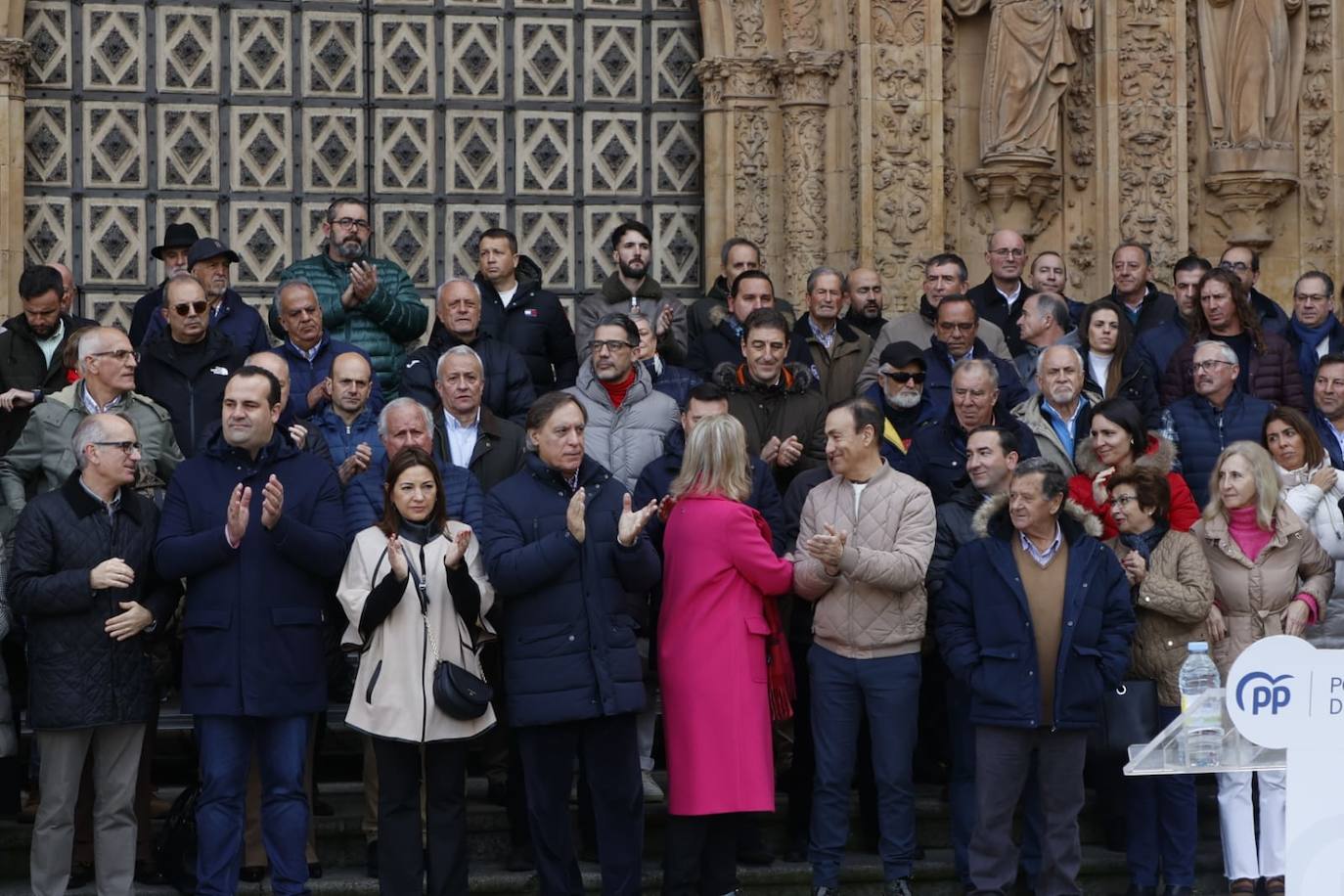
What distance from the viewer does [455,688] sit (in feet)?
27.5

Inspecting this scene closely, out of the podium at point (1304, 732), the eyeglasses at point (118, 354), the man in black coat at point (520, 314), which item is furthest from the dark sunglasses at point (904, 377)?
the podium at point (1304, 732)

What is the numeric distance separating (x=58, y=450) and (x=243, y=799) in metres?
1.77

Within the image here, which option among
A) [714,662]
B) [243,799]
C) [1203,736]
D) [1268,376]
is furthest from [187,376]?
[1268,376]

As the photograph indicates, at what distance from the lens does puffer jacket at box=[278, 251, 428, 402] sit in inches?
424

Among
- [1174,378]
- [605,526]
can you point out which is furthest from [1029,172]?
[605,526]

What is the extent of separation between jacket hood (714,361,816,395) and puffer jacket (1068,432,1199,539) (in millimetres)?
1303

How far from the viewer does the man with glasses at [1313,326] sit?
11.4 m

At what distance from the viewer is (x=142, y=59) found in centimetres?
1387

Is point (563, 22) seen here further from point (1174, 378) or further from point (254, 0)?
point (1174, 378)

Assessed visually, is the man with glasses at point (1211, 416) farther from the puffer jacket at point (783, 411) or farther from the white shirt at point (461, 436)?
the white shirt at point (461, 436)

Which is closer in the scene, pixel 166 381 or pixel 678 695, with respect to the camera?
pixel 678 695

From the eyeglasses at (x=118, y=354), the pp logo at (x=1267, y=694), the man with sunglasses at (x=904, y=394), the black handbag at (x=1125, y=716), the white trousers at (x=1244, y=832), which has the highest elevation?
the eyeglasses at (x=118, y=354)

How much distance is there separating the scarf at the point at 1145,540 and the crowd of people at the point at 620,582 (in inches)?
1.0

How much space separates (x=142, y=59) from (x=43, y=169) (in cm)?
93
